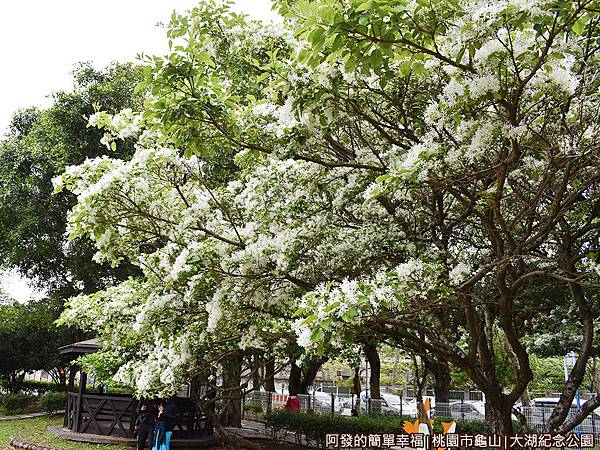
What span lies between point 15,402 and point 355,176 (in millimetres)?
17444

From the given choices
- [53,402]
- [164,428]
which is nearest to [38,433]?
[53,402]

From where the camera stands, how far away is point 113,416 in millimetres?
12352

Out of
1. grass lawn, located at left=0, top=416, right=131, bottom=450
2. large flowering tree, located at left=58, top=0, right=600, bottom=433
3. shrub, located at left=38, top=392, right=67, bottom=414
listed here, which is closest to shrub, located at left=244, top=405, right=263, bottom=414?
shrub, located at left=38, top=392, right=67, bottom=414

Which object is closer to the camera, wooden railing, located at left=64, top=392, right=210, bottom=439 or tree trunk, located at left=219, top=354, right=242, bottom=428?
tree trunk, located at left=219, top=354, right=242, bottom=428

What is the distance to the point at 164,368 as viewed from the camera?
7.82m

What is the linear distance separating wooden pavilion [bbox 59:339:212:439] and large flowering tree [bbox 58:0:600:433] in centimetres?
438

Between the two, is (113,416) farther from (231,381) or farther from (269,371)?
(269,371)

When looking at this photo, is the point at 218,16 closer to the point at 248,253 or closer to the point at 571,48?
the point at 248,253

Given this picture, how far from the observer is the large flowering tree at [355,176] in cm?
377

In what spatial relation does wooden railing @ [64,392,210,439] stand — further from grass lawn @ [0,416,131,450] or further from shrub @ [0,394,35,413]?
shrub @ [0,394,35,413]

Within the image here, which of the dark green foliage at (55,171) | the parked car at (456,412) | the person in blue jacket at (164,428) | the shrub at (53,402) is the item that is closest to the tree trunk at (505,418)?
the person in blue jacket at (164,428)

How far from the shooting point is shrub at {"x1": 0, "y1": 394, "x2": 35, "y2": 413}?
1827cm

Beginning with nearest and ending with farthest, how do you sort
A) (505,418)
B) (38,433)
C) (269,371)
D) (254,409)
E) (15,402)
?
(505,418)
(38,433)
(269,371)
(15,402)
(254,409)

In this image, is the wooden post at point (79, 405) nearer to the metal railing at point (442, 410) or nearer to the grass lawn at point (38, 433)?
Answer: the grass lawn at point (38, 433)
